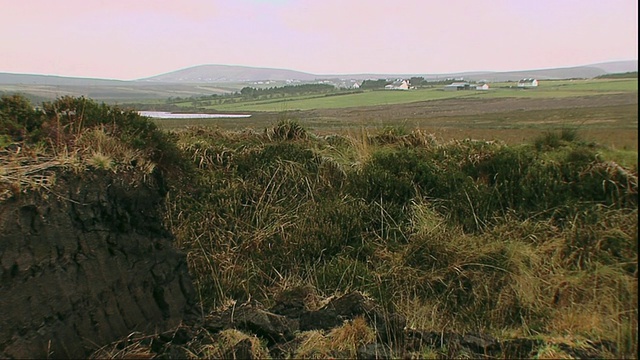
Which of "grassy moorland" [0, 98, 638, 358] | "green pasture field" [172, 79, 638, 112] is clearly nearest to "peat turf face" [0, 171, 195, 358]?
"grassy moorland" [0, 98, 638, 358]

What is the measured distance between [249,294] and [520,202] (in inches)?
155

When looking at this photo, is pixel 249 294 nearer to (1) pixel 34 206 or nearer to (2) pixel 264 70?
(1) pixel 34 206

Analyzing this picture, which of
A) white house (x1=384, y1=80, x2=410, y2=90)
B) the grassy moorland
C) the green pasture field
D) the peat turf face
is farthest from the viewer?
white house (x1=384, y1=80, x2=410, y2=90)

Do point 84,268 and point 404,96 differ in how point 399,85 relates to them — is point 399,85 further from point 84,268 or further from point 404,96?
point 84,268

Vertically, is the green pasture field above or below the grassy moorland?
above

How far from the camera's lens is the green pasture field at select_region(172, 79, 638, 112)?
38.0 feet

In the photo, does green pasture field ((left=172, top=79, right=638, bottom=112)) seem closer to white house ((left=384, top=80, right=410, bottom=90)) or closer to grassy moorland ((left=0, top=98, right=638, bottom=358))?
white house ((left=384, top=80, right=410, bottom=90))

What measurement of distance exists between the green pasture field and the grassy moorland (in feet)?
10.1

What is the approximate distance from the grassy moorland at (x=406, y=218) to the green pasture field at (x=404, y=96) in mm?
3067

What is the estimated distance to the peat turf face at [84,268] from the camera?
454cm

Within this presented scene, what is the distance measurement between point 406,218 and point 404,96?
7.39 meters

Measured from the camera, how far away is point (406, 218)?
727cm

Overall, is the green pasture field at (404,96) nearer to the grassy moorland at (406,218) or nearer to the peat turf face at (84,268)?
the grassy moorland at (406,218)

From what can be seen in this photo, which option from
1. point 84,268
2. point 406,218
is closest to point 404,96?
point 406,218
